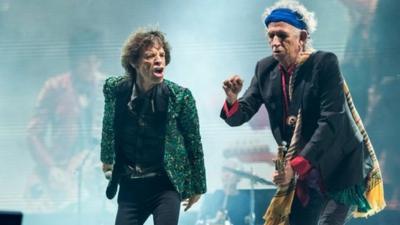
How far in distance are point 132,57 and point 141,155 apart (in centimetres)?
44

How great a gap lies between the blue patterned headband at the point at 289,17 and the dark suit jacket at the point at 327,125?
17 cm

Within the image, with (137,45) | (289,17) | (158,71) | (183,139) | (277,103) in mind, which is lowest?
(183,139)

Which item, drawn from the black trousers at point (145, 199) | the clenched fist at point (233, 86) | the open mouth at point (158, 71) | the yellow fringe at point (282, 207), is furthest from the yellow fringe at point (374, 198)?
the open mouth at point (158, 71)

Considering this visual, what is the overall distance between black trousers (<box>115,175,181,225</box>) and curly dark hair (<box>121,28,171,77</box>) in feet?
1.60

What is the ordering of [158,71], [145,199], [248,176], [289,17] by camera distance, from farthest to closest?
[248,176] < [289,17] < [158,71] < [145,199]

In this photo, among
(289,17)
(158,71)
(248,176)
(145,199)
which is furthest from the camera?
(248,176)

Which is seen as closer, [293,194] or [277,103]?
[293,194]

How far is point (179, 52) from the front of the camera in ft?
14.5

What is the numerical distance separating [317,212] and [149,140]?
750 millimetres

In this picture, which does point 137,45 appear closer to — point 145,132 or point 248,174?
point 145,132

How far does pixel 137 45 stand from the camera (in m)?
2.78

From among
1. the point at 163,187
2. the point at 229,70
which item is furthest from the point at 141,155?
the point at 229,70

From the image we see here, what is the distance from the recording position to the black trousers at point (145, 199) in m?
2.58

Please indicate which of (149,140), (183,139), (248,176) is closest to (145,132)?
(149,140)
